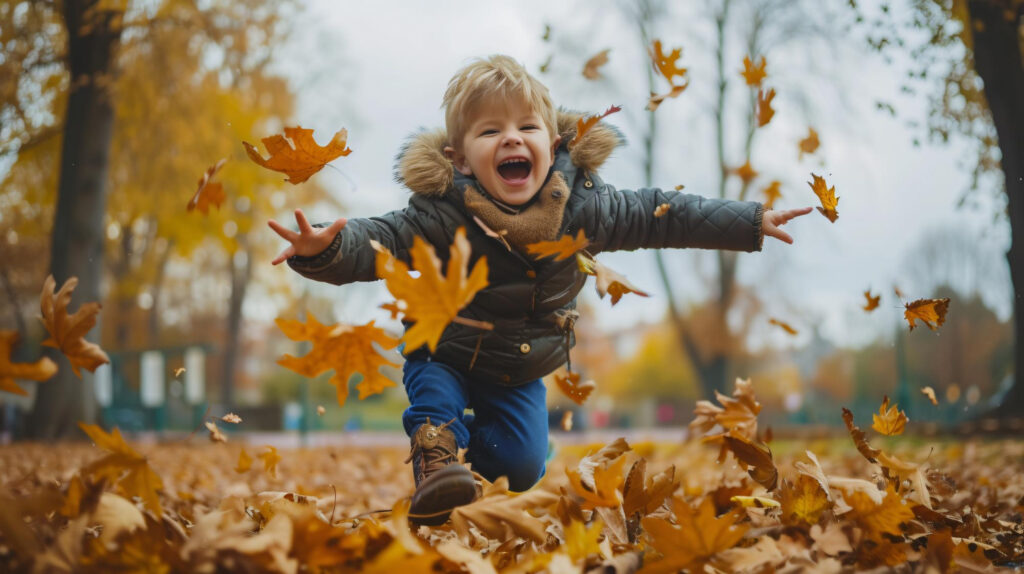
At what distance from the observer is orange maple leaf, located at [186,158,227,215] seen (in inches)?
94.0

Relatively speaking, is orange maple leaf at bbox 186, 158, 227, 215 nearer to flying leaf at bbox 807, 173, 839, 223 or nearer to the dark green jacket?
the dark green jacket

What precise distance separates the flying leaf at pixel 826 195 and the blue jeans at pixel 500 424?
1.08 meters

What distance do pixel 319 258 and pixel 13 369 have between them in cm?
81

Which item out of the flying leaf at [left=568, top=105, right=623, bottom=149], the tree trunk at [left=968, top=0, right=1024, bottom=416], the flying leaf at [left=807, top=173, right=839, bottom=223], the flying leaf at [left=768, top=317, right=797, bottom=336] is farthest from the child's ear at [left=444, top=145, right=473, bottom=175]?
the tree trunk at [left=968, top=0, right=1024, bottom=416]

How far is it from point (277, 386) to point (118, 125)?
25.5 meters

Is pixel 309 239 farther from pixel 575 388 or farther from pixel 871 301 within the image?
pixel 871 301

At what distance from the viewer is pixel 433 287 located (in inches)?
57.8

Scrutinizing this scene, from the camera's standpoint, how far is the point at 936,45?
5.75 m

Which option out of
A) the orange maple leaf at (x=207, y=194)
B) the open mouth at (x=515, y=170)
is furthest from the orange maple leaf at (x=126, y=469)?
the open mouth at (x=515, y=170)

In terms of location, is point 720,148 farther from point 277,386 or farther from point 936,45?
point 277,386

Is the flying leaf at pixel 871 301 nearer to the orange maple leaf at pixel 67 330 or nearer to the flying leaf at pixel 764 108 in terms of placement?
the flying leaf at pixel 764 108

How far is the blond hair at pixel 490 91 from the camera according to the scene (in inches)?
99.0

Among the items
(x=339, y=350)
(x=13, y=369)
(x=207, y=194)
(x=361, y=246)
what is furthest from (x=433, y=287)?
(x=207, y=194)

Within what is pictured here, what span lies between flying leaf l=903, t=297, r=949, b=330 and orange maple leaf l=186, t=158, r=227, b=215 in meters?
1.91
